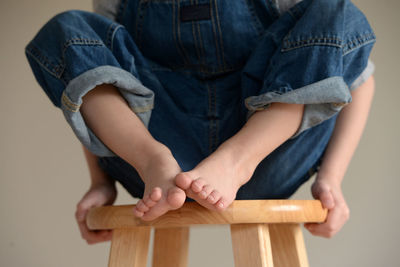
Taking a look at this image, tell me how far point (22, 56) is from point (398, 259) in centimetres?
123

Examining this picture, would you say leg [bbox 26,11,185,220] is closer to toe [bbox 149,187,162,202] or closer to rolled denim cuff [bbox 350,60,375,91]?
toe [bbox 149,187,162,202]

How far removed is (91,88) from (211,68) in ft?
0.89

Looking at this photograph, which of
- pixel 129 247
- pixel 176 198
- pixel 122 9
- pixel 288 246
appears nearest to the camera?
pixel 176 198

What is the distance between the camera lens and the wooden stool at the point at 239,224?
55 cm

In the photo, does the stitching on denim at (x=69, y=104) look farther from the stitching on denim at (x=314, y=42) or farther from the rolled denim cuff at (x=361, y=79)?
the rolled denim cuff at (x=361, y=79)

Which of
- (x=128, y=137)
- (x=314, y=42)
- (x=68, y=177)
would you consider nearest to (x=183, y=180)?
(x=128, y=137)

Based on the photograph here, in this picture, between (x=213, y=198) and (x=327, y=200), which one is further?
(x=327, y=200)

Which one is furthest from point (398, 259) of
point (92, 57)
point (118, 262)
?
point (92, 57)

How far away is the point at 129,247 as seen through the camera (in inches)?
24.0

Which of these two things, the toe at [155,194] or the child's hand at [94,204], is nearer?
the toe at [155,194]

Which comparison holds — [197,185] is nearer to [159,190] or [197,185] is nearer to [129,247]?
[159,190]

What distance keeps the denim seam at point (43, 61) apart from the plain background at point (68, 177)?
0.71 meters

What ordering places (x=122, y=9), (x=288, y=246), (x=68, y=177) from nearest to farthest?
(x=288, y=246)
(x=122, y=9)
(x=68, y=177)

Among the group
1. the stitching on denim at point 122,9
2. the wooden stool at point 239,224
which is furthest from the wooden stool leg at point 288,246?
the stitching on denim at point 122,9
